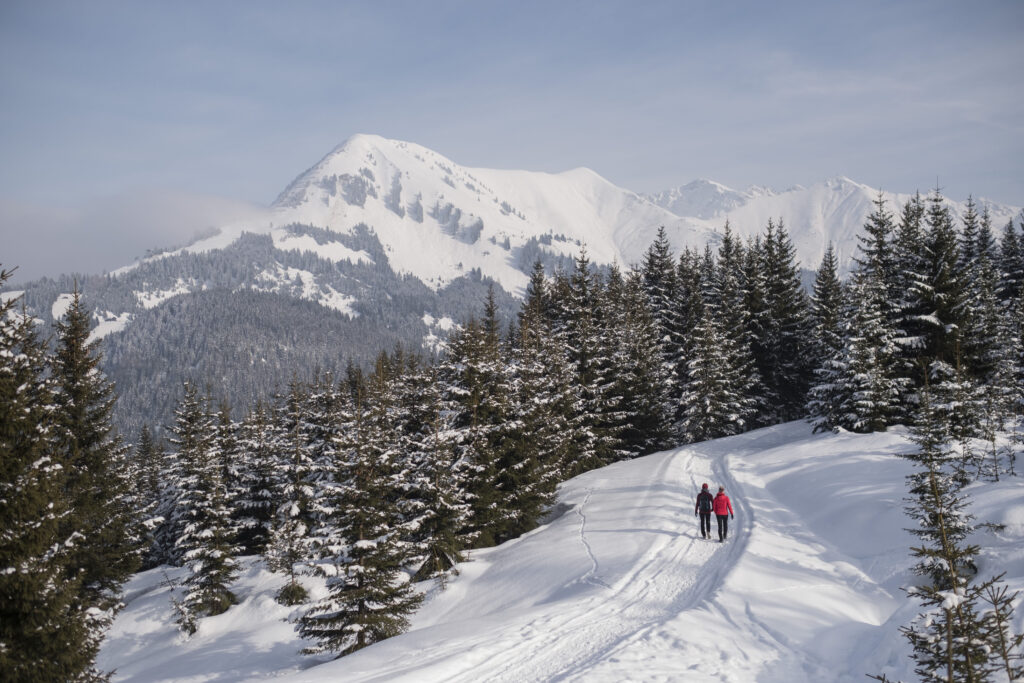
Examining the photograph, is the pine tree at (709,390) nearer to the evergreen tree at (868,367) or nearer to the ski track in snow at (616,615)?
the evergreen tree at (868,367)

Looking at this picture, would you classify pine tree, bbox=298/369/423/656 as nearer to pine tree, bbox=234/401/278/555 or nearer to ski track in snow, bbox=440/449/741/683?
ski track in snow, bbox=440/449/741/683

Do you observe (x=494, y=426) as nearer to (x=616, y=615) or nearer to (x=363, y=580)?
(x=363, y=580)

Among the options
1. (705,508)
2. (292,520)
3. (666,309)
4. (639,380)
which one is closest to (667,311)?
(666,309)

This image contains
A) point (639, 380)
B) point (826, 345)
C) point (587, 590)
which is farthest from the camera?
point (639, 380)

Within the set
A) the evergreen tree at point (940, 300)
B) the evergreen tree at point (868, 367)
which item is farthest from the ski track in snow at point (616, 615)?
the evergreen tree at point (940, 300)

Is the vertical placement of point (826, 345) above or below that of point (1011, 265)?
below

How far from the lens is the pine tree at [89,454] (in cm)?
2066

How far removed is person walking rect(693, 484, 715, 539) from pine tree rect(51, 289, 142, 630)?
20.5 m

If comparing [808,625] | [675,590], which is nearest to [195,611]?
[675,590]

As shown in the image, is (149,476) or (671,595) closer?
(671,595)

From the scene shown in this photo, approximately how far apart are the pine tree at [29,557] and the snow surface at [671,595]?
4984 mm

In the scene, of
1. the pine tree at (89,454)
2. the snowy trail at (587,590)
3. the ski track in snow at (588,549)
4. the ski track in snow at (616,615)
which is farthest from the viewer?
the pine tree at (89,454)

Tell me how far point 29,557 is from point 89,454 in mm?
10064

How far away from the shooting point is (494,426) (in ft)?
77.6
